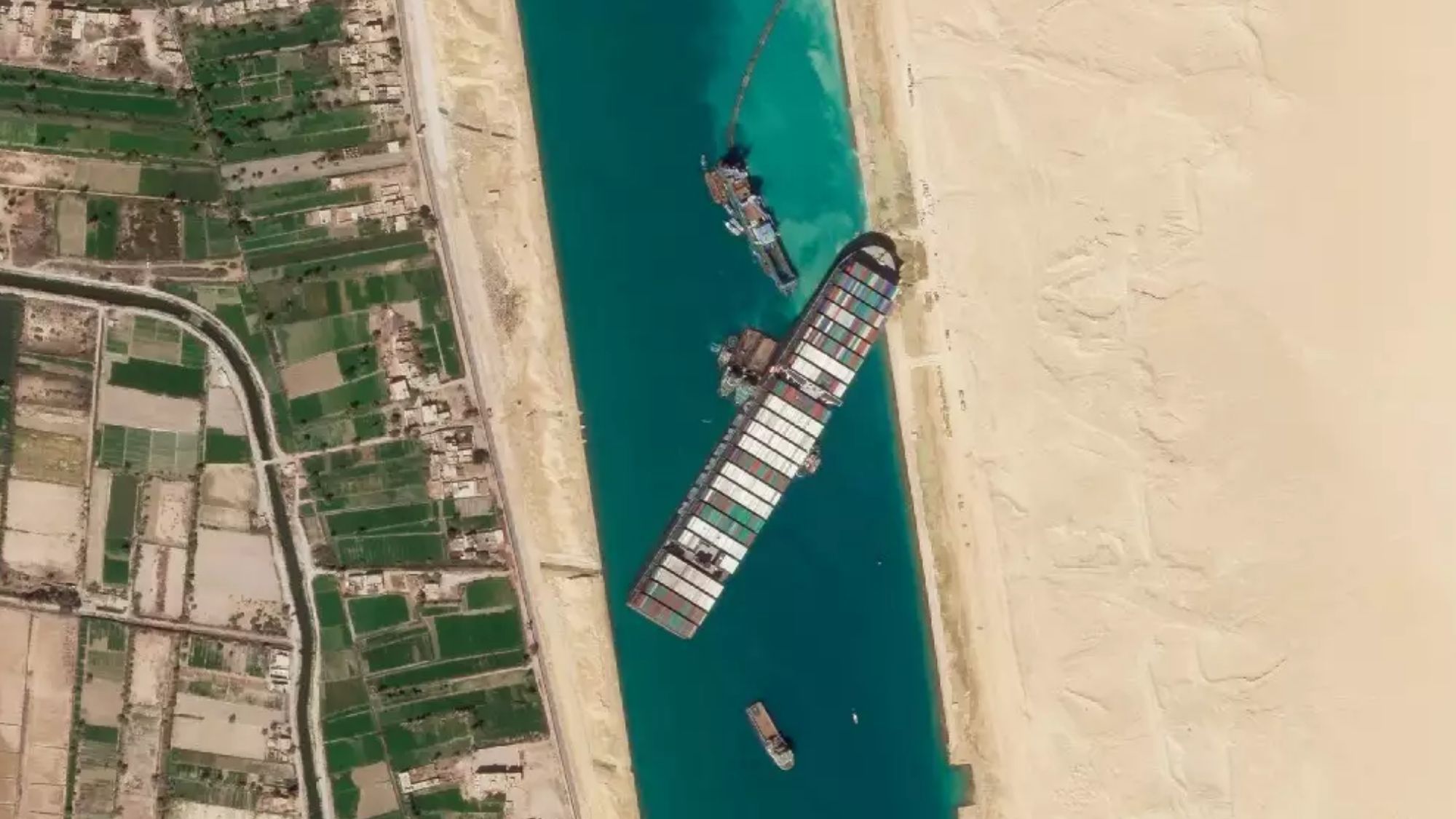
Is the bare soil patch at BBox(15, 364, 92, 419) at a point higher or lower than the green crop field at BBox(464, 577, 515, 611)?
higher

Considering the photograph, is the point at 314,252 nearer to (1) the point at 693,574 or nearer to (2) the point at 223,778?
(1) the point at 693,574

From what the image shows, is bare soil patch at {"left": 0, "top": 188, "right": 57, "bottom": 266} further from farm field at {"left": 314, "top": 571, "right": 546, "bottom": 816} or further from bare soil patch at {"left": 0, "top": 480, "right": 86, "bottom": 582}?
farm field at {"left": 314, "top": 571, "right": 546, "bottom": 816}

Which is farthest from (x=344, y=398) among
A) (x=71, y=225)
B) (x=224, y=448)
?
(x=71, y=225)

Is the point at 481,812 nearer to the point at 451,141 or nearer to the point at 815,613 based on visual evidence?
the point at 815,613

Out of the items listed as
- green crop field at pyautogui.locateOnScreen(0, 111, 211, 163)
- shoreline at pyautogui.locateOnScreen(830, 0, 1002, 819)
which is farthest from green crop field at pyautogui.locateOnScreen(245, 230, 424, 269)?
shoreline at pyautogui.locateOnScreen(830, 0, 1002, 819)

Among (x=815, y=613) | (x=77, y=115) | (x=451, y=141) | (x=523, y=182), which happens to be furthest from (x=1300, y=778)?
(x=77, y=115)
